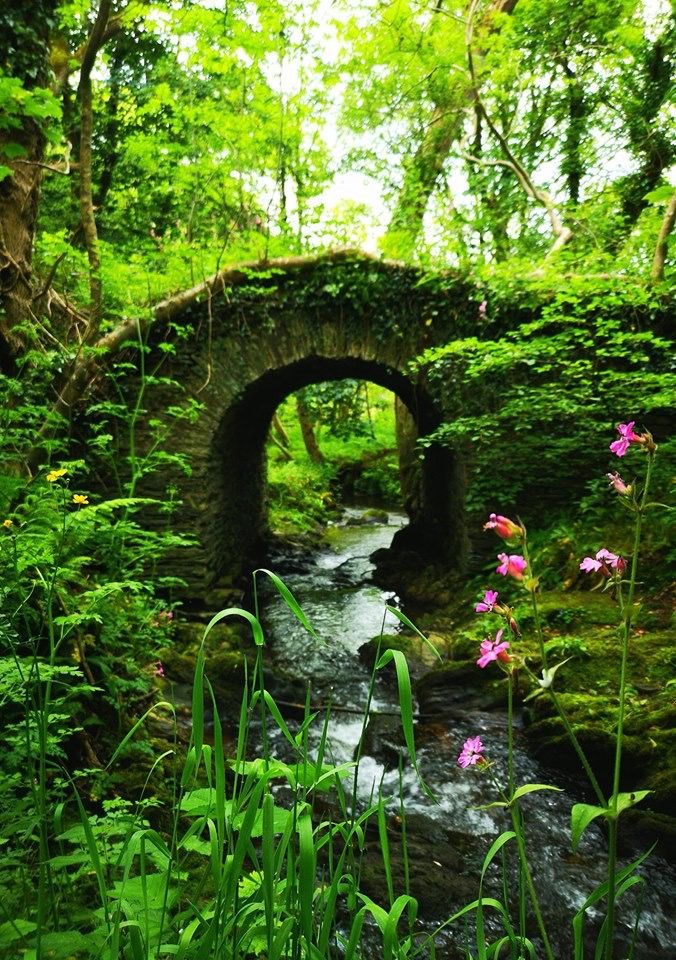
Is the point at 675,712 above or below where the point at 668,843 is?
above

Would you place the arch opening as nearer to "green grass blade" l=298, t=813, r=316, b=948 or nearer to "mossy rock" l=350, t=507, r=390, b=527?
"mossy rock" l=350, t=507, r=390, b=527

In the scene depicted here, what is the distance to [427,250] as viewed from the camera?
6773mm

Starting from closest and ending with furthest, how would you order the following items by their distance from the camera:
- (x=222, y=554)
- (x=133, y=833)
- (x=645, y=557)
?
(x=133, y=833), (x=645, y=557), (x=222, y=554)

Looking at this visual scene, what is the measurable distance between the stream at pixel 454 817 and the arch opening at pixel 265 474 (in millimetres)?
2058

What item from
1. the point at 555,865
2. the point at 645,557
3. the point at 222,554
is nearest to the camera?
the point at 555,865

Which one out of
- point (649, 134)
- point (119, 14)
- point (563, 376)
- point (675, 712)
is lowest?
point (675, 712)

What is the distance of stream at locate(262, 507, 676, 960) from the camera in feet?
7.72

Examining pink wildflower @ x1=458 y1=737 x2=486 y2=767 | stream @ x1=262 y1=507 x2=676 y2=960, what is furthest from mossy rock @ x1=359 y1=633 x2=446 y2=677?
pink wildflower @ x1=458 y1=737 x2=486 y2=767

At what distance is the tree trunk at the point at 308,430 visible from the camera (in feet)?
53.3

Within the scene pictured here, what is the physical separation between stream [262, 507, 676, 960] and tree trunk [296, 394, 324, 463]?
35.6ft

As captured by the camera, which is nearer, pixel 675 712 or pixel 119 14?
pixel 675 712

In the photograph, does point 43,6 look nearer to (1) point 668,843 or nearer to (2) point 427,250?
(2) point 427,250

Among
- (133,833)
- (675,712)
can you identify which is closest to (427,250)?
(675,712)

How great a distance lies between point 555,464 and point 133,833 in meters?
5.85
